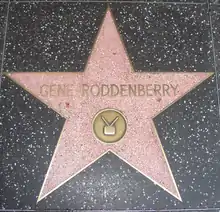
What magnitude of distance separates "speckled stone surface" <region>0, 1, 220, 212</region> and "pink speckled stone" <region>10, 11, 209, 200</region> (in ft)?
0.08

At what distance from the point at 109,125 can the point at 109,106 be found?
0.07 m

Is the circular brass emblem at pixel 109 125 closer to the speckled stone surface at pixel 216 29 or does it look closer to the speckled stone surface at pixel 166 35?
the speckled stone surface at pixel 166 35

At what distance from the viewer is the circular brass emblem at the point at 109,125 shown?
3.69ft

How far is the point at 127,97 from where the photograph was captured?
1.17 metres

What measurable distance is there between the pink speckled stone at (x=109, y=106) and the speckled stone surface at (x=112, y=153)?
0.9 inches

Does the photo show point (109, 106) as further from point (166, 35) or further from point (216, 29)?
point (216, 29)

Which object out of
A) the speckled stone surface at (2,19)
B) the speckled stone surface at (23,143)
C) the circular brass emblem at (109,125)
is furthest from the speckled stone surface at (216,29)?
the speckled stone surface at (2,19)

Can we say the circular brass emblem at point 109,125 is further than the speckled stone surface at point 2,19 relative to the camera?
No

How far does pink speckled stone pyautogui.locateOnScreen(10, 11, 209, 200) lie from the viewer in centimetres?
110

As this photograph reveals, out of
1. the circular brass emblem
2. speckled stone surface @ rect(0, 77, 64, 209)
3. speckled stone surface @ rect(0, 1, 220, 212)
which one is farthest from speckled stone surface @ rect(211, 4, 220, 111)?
speckled stone surface @ rect(0, 77, 64, 209)

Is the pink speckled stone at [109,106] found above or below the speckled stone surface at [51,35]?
below

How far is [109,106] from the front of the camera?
45.7 inches

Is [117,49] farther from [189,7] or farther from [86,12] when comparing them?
[189,7]

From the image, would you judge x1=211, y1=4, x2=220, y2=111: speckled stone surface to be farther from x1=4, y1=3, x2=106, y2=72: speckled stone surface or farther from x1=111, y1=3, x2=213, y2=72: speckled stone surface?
x1=4, y1=3, x2=106, y2=72: speckled stone surface
